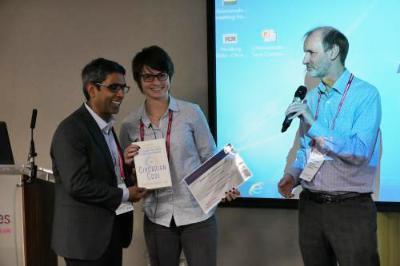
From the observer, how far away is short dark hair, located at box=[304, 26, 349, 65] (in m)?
2.44

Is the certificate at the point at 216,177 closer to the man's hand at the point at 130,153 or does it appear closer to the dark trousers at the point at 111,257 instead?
the man's hand at the point at 130,153

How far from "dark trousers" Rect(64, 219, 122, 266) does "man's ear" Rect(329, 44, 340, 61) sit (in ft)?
4.56

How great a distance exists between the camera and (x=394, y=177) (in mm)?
2572

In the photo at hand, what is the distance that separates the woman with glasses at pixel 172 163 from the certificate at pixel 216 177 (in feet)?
0.21

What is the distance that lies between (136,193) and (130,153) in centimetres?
20

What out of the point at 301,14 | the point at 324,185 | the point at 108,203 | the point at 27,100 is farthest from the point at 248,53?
the point at 27,100

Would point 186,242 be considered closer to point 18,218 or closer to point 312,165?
point 312,165

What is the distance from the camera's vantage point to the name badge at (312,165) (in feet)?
7.13

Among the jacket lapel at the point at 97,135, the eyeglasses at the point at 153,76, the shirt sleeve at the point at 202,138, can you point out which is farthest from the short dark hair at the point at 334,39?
the jacket lapel at the point at 97,135

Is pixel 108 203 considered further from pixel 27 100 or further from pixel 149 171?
pixel 27 100

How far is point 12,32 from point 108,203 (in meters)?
1.99

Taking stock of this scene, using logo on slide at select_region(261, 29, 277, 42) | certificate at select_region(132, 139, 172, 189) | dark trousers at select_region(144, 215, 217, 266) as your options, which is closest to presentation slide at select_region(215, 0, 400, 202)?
logo on slide at select_region(261, 29, 277, 42)

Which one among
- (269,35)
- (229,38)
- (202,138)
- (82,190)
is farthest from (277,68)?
(82,190)

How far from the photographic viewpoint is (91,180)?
1.91m
